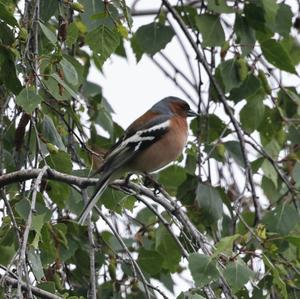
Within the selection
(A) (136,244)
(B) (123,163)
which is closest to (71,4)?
(B) (123,163)

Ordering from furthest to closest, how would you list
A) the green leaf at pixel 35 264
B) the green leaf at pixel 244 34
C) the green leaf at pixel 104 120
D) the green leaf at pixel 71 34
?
the green leaf at pixel 104 120, the green leaf at pixel 244 34, the green leaf at pixel 71 34, the green leaf at pixel 35 264

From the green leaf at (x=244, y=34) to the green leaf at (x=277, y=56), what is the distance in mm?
104

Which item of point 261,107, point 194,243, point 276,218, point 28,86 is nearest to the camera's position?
point 28,86

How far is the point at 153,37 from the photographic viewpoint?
6031 millimetres

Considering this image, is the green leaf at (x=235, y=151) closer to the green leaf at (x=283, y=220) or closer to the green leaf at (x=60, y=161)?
the green leaf at (x=283, y=220)

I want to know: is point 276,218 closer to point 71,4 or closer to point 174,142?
point 174,142

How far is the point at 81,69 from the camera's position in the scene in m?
5.41

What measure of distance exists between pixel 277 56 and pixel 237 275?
2.16 metres

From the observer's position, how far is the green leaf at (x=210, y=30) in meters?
5.69

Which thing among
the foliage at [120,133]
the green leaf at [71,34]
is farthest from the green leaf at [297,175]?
the green leaf at [71,34]

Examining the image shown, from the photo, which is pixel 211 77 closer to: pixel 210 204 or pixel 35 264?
pixel 210 204

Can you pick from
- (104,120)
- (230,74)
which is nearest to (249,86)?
(230,74)

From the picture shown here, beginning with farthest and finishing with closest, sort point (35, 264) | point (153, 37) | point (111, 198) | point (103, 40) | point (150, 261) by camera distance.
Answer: point (153, 37)
point (150, 261)
point (111, 198)
point (103, 40)
point (35, 264)

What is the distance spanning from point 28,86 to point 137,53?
2205 millimetres
